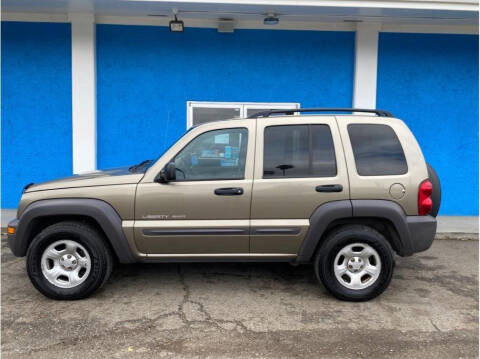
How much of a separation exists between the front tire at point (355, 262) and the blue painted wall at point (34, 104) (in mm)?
5664

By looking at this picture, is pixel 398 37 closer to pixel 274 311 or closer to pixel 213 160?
pixel 213 160

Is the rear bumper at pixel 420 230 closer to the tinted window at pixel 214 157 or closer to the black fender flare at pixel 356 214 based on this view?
the black fender flare at pixel 356 214

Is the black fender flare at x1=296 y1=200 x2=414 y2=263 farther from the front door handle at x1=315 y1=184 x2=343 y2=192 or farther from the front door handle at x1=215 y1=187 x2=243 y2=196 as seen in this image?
the front door handle at x1=215 y1=187 x2=243 y2=196

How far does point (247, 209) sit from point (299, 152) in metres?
0.77

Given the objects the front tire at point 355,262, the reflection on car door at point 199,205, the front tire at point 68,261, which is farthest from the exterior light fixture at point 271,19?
the front tire at point 68,261

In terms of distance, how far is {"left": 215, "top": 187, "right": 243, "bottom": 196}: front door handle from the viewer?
398 centimetres

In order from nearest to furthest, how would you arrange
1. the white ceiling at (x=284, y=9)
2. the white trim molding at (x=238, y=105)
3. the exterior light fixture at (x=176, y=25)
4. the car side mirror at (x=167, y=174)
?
1. the car side mirror at (x=167, y=174)
2. the white ceiling at (x=284, y=9)
3. the exterior light fixture at (x=176, y=25)
4. the white trim molding at (x=238, y=105)

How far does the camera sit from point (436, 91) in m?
7.86

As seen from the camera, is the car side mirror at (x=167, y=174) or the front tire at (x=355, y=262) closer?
the car side mirror at (x=167, y=174)

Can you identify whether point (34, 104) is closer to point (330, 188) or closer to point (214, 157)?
point (214, 157)

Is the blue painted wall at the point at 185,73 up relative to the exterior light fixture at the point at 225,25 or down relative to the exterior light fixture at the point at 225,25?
down

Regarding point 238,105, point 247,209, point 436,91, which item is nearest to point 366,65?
point 436,91

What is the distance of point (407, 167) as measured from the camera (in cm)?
407

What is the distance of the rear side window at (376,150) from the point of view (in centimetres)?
408
